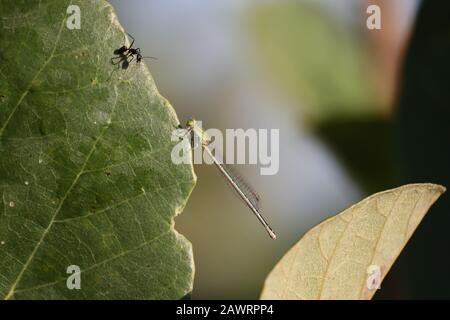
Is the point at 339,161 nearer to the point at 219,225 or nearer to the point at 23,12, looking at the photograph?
the point at 219,225

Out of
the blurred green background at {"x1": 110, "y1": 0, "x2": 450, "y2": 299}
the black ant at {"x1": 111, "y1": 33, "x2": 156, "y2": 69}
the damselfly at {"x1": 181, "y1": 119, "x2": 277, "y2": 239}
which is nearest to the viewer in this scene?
the black ant at {"x1": 111, "y1": 33, "x2": 156, "y2": 69}

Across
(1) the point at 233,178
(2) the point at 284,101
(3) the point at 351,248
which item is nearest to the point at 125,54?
(3) the point at 351,248

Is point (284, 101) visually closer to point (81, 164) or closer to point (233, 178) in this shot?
point (233, 178)

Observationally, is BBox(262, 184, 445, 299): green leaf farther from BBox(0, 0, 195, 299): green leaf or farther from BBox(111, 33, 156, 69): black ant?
BBox(111, 33, 156, 69): black ant

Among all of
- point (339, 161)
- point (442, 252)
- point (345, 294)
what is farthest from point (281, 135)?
point (345, 294)

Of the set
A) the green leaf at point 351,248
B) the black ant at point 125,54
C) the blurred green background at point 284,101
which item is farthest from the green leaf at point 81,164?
the blurred green background at point 284,101

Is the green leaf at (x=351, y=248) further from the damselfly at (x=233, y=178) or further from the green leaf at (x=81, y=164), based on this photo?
the damselfly at (x=233, y=178)

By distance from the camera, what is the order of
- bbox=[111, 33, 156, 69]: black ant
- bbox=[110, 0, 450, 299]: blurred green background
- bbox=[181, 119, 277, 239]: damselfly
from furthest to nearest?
bbox=[110, 0, 450, 299]: blurred green background, bbox=[181, 119, 277, 239]: damselfly, bbox=[111, 33, 156, 69]: black ant

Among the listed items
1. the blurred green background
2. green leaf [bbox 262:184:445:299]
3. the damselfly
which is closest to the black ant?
the damselfly
